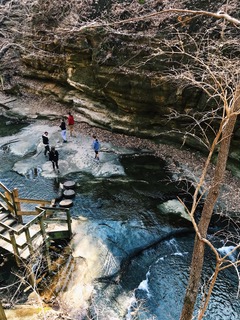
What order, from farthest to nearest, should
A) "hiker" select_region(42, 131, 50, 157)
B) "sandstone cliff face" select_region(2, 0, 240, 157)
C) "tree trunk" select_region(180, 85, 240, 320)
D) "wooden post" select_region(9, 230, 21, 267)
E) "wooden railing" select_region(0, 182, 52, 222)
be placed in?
"hiker" select_region(42, 131, 50, 157)
"sandstone cliff face" select_region(2, 0, 240, 157)
"wooden railing" select_region(0, 182, 52, 222)
"wooden post" select_region(9, 230, 21, 267)
"tree trunk" select_region(180, 85, 240, 320)

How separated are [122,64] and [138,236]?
1052 centimetres

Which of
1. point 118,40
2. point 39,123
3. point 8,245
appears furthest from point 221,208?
point 39,123

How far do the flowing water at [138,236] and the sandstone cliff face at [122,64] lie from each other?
2.96 m

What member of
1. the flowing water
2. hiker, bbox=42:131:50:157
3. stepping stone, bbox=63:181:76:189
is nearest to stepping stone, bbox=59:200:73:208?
the flowing water

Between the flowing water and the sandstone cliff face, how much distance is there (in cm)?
296

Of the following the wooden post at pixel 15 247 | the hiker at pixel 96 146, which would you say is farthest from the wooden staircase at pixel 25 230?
the hiker at pixel 96 146

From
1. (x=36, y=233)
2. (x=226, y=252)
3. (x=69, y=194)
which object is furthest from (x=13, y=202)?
(x=226, y=252)

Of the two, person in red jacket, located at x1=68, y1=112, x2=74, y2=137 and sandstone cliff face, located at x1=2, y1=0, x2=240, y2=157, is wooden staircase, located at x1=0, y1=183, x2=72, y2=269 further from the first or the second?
person in red jacket, located at x1=68, y1=112, x2=74, y2=137

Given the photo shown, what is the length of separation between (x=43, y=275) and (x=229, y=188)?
9305 mm

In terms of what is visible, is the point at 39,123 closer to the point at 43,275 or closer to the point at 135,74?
the point at 135,74

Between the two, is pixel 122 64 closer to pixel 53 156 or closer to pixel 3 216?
pixel 53 156

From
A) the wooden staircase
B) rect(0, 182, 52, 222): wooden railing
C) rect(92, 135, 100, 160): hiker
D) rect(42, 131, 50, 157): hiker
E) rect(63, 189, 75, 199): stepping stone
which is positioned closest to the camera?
the wooden staircase

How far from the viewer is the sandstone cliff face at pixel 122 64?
51.6 feet

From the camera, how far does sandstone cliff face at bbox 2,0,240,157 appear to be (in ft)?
51.6
